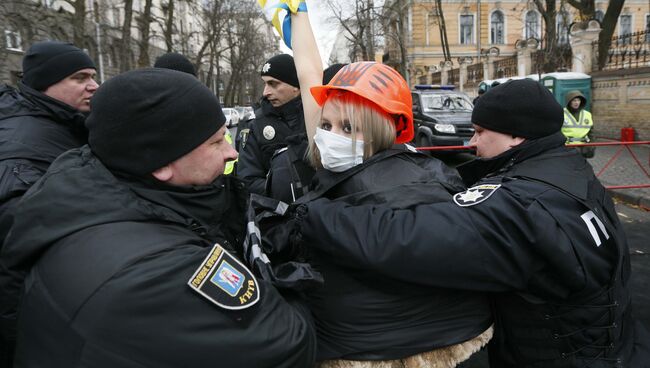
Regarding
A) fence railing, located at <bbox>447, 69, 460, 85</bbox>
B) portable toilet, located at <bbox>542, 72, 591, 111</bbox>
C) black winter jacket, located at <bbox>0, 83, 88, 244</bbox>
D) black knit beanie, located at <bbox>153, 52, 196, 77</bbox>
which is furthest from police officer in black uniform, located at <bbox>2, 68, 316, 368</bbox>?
fence railing, located at <bbox>447, 69, 460, 85</bbox>

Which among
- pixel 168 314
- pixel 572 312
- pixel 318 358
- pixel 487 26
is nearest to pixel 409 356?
pixel 318 358

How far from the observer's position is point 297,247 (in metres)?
1.58

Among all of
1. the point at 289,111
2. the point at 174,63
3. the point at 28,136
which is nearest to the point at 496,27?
the point at 174,63

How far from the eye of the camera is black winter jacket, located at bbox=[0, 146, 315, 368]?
1.05 meters

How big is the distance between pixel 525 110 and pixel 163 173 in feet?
4.48

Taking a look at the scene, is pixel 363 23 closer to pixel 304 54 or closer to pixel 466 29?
pixel 466 29

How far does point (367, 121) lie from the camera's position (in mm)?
1608

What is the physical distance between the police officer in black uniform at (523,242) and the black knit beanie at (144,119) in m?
0.45

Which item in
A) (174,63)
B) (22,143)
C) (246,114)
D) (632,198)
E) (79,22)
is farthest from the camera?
(79,22)

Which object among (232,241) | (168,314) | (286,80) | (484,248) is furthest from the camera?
(286,80)

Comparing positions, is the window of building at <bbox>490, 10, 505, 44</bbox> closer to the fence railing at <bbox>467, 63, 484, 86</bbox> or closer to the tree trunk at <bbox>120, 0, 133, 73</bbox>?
the fence railing at <bbox>467, 63, 484, 86</bbox>

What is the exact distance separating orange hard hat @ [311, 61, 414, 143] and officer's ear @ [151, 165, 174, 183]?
2.04 ft

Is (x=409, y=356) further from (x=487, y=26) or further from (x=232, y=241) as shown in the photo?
(x=487, y=26)

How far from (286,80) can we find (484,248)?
2529 millimetres
